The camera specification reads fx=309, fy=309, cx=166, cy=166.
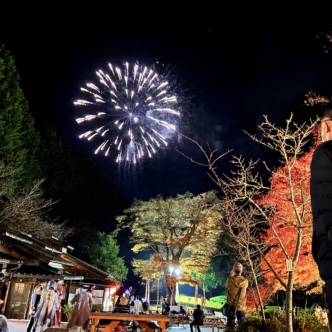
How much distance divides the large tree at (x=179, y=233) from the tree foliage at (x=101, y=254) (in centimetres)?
367

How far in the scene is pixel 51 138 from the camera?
32219mm

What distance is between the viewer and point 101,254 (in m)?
29.3

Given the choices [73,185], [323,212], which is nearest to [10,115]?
[73,185]

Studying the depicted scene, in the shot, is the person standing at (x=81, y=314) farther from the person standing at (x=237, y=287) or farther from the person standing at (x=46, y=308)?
the person standing at (x=237, y=287)

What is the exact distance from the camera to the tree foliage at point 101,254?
95.3 feet

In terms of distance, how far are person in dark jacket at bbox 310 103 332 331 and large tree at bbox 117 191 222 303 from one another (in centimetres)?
2345

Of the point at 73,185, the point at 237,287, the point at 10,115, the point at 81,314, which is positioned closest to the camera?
the point at 237,287

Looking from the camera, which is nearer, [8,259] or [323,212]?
[323,212]

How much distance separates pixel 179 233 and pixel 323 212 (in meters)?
26.1

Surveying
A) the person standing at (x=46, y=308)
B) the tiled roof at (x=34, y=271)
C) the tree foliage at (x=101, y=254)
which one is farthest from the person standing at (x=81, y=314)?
the tree foliage at (x=101, y=254)

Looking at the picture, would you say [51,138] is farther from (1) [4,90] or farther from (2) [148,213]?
(2) [148,213]

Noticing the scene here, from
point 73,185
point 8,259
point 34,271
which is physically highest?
point 73,185

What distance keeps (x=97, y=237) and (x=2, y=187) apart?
1607 centimetres

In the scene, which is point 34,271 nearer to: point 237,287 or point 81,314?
point 81,314
